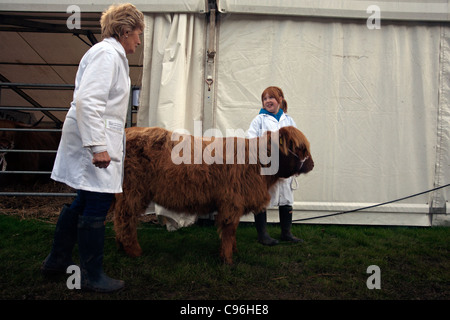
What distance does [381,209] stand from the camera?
14.5 ft

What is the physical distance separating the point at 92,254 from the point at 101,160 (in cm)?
69

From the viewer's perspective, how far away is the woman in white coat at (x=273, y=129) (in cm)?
351

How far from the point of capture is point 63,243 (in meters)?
2.31

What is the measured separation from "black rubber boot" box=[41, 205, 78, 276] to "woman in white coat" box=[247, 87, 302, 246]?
1899 mm

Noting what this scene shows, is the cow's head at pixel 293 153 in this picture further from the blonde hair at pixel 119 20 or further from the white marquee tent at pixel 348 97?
the blonde hair at pixel 119 20

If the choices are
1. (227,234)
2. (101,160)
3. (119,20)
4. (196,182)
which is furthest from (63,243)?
(119,20)

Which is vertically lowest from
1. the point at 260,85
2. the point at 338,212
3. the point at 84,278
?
the point at 84,278

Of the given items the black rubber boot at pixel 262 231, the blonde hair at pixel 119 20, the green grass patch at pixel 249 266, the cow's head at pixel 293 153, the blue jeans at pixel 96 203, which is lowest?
the green grass patch at pixel 249 266

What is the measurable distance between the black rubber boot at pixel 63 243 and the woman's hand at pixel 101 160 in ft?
1.94

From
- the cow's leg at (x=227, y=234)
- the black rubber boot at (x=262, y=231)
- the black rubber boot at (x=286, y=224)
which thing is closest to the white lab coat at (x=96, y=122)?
the cow's leg at (x=227, y=234)

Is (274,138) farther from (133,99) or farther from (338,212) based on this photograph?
(133,99)

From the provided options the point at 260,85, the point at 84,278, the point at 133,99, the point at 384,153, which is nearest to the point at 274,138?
the point at 260,85

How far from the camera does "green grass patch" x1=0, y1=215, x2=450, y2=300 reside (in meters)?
2.28

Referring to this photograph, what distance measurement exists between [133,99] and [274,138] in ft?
9.12
